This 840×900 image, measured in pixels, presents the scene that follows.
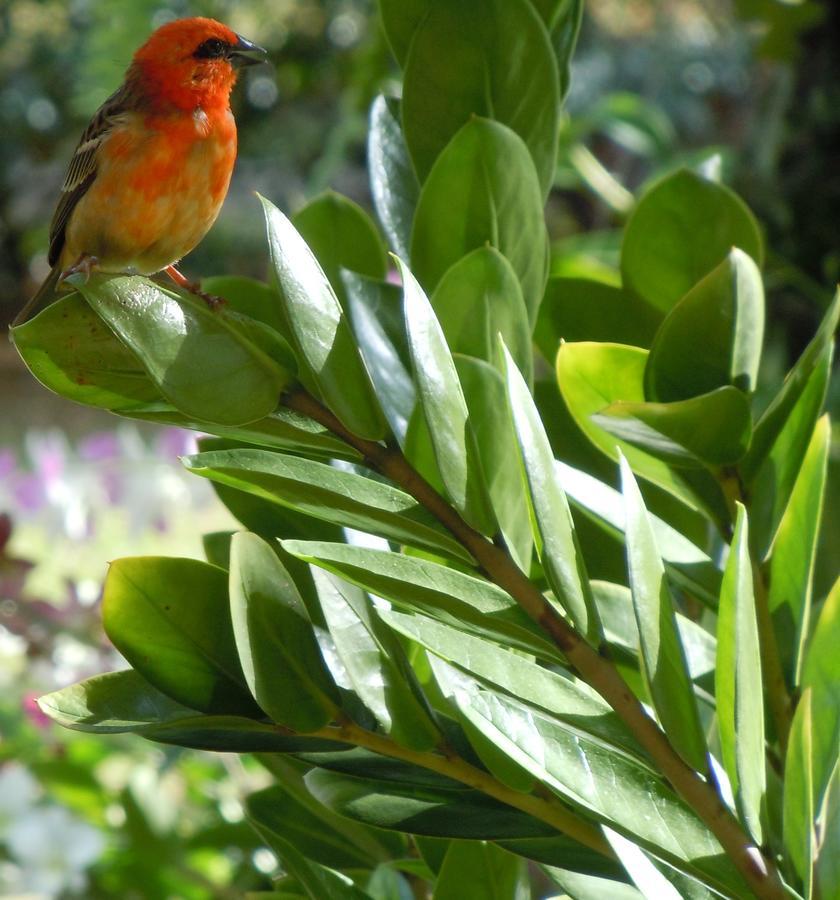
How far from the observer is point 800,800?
10.5 inches

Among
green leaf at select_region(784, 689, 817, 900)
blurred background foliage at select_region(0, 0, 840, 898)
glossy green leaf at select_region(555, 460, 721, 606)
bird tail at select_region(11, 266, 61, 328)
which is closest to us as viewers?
green leaf at select_region(784, 689, 817, 900)

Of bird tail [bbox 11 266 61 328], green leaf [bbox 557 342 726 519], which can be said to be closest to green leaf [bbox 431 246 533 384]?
green leaf [bbox 557 342 726 519]

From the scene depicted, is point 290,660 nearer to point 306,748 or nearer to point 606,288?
point 306,748

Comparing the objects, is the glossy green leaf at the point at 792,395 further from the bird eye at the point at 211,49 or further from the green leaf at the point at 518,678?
the bird eye at the point at 211,49

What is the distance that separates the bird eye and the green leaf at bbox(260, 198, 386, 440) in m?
0.58

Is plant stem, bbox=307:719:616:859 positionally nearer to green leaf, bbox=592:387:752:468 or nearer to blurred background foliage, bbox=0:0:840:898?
green leaf, bbox=592:387:752:468

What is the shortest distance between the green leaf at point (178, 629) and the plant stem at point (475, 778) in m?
0.03

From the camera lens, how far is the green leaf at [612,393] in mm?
361

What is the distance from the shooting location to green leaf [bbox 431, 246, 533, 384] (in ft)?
1.18

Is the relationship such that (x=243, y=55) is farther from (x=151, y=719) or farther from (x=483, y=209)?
(x=151, y=719)

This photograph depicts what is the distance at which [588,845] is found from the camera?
0.33 metres

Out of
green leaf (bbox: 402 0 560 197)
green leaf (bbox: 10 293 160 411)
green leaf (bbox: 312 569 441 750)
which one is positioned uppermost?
green leaf (bbox: 402 0 560 197)

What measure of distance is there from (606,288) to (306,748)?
219 millimetres

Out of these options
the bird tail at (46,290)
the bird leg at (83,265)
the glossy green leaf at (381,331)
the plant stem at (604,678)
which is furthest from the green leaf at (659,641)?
the bird tail at (46,290)
